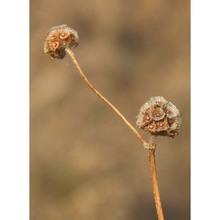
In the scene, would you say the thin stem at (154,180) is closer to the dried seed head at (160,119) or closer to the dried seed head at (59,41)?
the dried seed head at (160,119)

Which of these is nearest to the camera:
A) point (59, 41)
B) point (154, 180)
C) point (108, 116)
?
point (154, 180)

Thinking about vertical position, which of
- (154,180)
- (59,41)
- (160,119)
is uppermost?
(59,41)

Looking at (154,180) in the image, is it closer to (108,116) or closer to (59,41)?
(59,41)

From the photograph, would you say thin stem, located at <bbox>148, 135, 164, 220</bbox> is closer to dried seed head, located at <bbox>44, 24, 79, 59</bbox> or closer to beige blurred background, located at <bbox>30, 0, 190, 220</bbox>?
dried seed head, located at <bbox>44, 24, 79, 59</bbox>

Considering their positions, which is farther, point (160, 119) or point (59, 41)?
point (59, 41)

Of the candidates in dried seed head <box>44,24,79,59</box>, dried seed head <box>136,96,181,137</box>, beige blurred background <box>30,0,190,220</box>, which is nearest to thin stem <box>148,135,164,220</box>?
dried seed head <box>136,96,181,137</box>

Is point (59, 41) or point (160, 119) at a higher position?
point (59, 41)

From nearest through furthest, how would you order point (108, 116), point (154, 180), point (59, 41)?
point (154, 180)
point (59, 41)
point (108, 116)

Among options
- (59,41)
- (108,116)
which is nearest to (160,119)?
(59,41)
